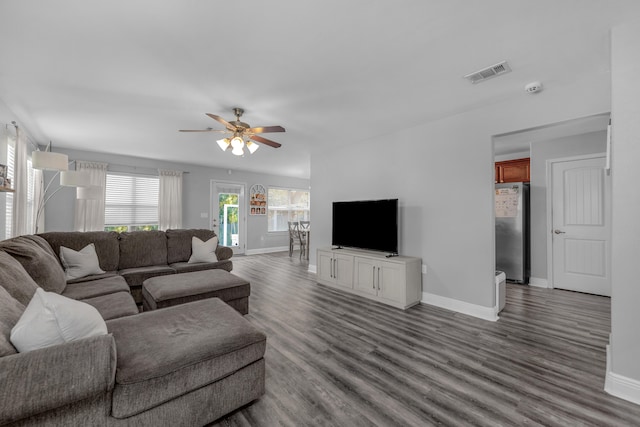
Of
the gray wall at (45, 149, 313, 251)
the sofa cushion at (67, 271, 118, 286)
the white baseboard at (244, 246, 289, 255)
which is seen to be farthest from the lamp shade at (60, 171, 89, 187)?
the white baseboard at (244, 246, 289, 255)

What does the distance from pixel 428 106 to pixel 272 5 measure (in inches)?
84.0

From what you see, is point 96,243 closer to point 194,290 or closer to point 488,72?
point 194,290

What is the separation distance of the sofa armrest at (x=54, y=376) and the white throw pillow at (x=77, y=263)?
2542mm

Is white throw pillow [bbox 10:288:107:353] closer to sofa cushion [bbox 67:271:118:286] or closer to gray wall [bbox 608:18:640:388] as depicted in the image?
sofa cushion [bbox 67:271:118:286]

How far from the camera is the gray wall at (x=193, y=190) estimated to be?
5.33 m

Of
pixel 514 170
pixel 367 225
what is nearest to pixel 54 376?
pixel 367 225

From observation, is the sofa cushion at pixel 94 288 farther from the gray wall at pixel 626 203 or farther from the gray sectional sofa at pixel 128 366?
the gray wall at pixel 626 203

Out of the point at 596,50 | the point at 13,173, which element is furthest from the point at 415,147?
the point at 13,173

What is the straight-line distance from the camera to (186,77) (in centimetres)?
254

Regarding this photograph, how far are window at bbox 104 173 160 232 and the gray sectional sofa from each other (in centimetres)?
384

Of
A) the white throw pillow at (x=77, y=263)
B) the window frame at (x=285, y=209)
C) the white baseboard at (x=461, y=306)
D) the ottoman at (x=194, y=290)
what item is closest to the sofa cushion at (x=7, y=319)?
the ottoman at (x=194, y=290)

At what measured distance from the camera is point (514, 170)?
16.7ft

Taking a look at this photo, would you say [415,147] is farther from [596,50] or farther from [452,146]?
[596,50]

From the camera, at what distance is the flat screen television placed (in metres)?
3.71
